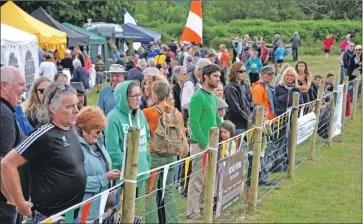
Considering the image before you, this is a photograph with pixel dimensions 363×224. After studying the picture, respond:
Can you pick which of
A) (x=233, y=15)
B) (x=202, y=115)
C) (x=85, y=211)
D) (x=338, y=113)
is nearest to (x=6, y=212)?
(x=85, y=211)

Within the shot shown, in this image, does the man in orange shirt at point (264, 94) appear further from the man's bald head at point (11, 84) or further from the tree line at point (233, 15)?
the tree line at point (233, 15)

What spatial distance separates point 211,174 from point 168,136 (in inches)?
27.2

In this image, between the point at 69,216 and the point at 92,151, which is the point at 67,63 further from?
the point at 69,216

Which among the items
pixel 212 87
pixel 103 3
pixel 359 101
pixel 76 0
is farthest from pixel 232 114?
pixel 103 3

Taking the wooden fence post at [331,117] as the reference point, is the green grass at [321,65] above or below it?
below

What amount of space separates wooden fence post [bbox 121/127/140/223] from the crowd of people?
11.3 inches

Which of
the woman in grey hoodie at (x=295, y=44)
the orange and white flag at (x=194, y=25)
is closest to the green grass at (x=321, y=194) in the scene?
the orange and white flag at (x=194, y=25)

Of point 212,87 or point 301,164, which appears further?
point 301,164

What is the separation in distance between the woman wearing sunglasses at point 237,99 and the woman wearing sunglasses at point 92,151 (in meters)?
4.64

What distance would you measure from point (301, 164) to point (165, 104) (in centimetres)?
599

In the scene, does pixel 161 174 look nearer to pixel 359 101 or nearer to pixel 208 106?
pixel 208 106

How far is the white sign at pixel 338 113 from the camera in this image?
51.1 feet

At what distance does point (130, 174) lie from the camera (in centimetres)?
523

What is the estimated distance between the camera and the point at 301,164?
1321 centimetres
